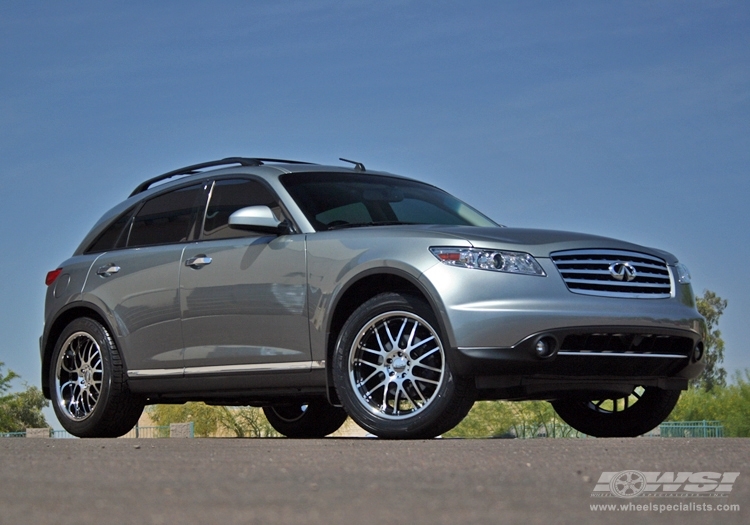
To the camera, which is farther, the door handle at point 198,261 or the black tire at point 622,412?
the door handle at point 198,261

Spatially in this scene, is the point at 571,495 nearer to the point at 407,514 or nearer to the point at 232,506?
Answer: the point at 407,514

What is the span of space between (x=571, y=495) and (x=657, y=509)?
354 millimetres

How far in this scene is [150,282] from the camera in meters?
8.88

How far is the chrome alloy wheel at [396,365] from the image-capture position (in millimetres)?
7105

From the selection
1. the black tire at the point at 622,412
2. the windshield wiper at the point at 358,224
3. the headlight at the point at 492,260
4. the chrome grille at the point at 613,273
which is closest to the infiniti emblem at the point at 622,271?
the chrome grille at the point at 613,273

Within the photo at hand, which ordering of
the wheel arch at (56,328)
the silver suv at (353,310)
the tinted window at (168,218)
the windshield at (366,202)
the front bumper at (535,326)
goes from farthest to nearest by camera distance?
the wheel arch at (56,328) < the tinted window at (168,218) < the windshield at (366,202) < the silver suv at (353,310) < the front bumper at (535,326)

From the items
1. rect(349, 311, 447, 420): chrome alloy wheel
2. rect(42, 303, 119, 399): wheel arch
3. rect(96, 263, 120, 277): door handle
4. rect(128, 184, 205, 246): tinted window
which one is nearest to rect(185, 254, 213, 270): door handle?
rect(128, 184, 205, 246): tinted window

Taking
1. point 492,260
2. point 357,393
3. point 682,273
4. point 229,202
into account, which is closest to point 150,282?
point 229,202

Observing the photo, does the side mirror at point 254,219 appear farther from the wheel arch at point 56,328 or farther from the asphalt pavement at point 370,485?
the wheel arch at point 56,328

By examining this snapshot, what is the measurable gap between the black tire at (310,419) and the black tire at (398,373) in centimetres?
313

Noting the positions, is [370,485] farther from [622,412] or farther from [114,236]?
[114,236]

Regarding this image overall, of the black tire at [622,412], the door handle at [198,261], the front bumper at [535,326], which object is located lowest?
the black tire at [622,412]

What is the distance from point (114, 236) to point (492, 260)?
13.1 feet

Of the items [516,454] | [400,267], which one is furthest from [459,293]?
[516,454]
